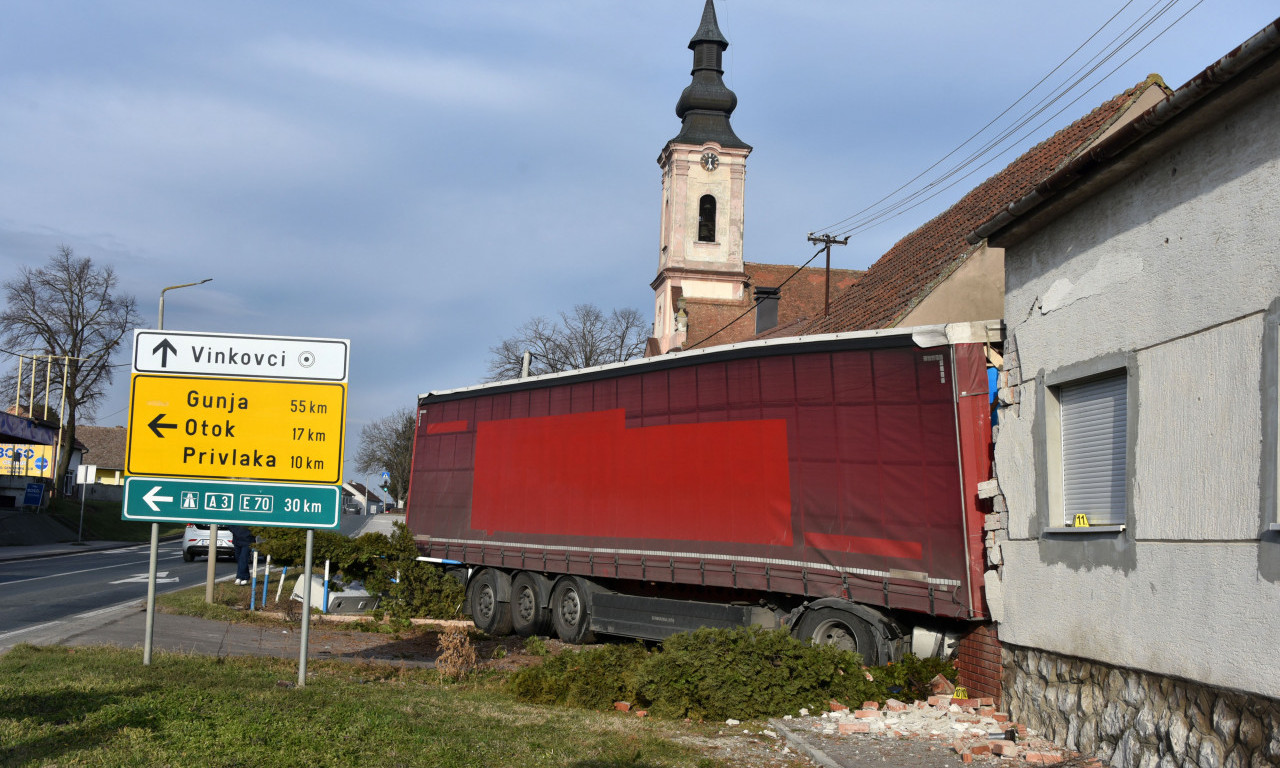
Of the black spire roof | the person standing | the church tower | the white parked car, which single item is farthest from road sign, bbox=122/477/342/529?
the black spire roof

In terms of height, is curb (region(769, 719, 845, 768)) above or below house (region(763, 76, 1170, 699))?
below

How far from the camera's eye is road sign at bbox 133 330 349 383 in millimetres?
9969

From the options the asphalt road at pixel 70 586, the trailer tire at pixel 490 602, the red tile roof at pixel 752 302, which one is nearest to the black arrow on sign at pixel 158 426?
→ the asphalt road at pixel 70 586

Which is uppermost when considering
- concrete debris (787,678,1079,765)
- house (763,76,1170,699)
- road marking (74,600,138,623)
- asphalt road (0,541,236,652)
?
house (763,76,1170,699)

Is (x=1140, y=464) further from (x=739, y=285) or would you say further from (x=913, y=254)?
(x=739, y=285)

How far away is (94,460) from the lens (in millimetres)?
102875

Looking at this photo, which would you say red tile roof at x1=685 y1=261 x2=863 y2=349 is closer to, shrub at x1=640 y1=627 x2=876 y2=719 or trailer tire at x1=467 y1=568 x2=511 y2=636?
trailer tire at x1=467 y1=568 x2=511 y2=636

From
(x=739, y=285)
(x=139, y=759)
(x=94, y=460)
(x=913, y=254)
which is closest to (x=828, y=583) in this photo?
(x=139, y=759)

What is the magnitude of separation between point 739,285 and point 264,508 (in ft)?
148

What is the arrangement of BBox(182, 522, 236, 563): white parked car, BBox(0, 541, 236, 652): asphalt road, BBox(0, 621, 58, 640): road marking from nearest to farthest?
BBox(0, 621, 58, 640): road marking, BBox(0, 541, 236, 652): asphalt road, BBox(182, 522, 236, 563): white parked car

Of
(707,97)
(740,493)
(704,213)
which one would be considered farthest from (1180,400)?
(707,97)

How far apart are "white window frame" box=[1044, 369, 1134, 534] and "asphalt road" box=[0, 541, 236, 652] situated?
11.3m

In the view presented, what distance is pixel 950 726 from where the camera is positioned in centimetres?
878

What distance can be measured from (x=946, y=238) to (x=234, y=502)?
13465 millimetres
